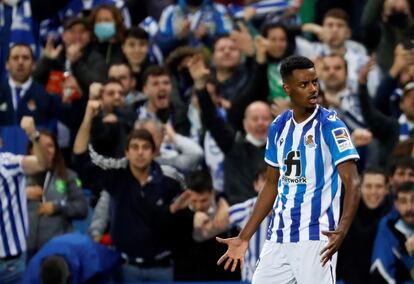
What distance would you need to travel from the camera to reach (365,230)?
9.61 metres

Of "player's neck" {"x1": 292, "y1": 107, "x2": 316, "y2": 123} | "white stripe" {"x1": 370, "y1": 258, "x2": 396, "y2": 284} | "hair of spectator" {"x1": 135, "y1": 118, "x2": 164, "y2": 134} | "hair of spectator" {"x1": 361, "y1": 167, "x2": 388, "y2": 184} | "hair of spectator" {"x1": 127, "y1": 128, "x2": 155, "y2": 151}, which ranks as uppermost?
"player's neck" {"x1": 292, "y1": 107, "x2": 316, "y2": 123}

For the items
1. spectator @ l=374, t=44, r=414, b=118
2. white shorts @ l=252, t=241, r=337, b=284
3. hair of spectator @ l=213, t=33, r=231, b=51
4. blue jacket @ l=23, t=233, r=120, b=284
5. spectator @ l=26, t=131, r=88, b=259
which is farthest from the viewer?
hair of spectator @ l=213, t=33, r=231, b=51

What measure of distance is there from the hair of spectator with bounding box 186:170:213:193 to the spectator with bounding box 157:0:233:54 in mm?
3045

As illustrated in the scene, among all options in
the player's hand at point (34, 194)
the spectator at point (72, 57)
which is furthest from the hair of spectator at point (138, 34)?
the player's hand at point (34, 194)

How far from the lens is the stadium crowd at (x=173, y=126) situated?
952cm

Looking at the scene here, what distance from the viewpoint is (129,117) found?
10789mm

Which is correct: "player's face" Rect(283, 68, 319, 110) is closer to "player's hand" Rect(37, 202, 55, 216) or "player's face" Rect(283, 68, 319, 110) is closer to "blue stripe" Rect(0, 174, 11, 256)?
"blue stripe" Rect(0, 174, 11, 256)

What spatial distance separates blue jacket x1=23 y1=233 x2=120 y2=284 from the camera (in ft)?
29.0

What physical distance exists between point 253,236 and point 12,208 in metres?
2.02

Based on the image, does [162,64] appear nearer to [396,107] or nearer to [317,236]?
[396,107]

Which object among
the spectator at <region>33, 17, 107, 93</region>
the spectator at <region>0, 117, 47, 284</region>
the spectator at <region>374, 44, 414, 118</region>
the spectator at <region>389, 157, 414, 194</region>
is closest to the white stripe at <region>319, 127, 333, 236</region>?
the spectator at <region>389, 157, 414, 194</region>

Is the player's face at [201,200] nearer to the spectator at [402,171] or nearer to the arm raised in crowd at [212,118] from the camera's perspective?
Result: the arm raised in crowd at [212,118]

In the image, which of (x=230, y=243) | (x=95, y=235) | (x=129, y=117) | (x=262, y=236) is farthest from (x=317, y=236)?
(x=129, y=117)

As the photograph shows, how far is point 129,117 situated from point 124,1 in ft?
9.01
